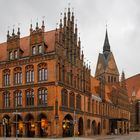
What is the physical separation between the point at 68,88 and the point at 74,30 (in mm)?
12655

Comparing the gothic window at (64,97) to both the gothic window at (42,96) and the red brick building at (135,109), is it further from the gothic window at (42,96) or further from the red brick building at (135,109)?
the red brick building at (135,109)

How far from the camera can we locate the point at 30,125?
6912 centimetres

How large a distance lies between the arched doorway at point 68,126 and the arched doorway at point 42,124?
4626mm

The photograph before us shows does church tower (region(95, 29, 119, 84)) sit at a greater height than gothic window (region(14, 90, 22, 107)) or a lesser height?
greater

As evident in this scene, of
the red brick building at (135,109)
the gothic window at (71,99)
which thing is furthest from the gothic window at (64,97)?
the red brick building at (135,109)

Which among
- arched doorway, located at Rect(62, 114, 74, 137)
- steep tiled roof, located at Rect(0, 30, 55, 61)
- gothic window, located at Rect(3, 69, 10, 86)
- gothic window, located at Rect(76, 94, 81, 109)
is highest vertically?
steep tiled roof, located at Rect(0, 30, 55, 61)

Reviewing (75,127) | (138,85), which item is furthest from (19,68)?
(138,85)

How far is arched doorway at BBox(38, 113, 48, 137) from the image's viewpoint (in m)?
66.6

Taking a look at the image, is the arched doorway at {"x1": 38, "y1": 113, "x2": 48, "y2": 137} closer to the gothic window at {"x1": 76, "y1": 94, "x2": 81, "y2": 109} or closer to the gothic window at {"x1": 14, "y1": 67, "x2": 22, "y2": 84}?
the gothic window at {"x1": 14, "y1": 67, "x2": 22, "y2": 84}

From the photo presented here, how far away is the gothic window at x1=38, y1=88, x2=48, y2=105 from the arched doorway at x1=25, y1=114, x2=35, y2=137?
358 cm

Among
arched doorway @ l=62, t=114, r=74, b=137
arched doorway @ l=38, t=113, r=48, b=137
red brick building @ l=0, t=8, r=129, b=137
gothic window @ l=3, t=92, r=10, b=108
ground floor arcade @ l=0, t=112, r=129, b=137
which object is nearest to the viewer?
ground floor arcade @ l=0, t=112, r=129, b=137

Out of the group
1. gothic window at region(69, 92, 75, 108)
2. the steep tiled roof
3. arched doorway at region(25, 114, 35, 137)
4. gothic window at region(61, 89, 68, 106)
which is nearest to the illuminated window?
arched doorway at region(25, 114, 35, 137)

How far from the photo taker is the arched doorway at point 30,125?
68.5 metres

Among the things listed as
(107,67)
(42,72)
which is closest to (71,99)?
(42,72)
